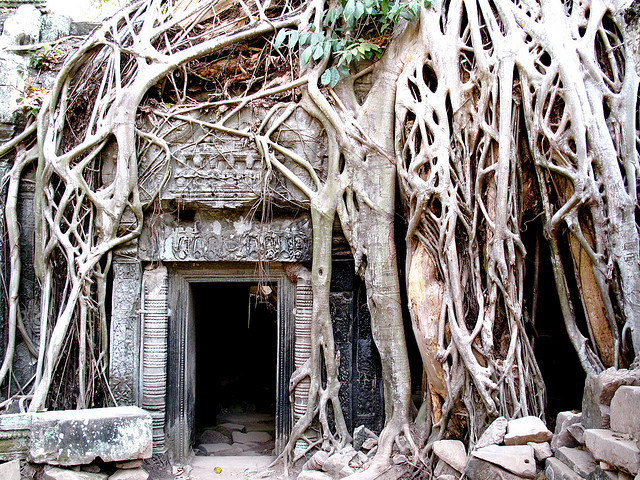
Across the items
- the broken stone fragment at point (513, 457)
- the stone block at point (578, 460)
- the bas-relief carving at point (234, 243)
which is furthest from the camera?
the bas-relief carving at point (234, 243)

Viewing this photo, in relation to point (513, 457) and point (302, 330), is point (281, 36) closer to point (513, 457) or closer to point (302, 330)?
point (302, 330)

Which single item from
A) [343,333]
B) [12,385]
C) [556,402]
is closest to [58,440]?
[12,385]

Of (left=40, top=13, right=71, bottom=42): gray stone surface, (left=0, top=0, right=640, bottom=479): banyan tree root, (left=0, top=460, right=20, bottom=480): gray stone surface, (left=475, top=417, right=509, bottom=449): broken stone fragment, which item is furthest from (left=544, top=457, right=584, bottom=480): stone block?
(left=40, top=13, right=71, bottom=42): gray stone surface

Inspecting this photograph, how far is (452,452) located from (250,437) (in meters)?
2.18

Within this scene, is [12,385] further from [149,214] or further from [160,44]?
[160,44]

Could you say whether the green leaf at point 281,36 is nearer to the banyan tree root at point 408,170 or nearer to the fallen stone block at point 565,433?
the banyan tree root at point 408,170

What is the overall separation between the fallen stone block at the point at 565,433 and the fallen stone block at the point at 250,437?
2.65 meters

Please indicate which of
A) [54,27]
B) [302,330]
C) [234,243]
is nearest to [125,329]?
[234,243]

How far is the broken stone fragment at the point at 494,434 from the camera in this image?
9.94 feet

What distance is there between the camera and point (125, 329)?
4.04 metres

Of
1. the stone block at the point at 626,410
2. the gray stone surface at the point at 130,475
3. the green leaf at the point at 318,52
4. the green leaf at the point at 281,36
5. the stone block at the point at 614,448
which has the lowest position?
the gray stone surface at the point at 130,475

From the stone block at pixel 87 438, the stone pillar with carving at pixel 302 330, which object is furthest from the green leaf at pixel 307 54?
the stone block at pixel 87 438

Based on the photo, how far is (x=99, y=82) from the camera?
13.9 feet

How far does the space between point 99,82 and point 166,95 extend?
0.52 m
